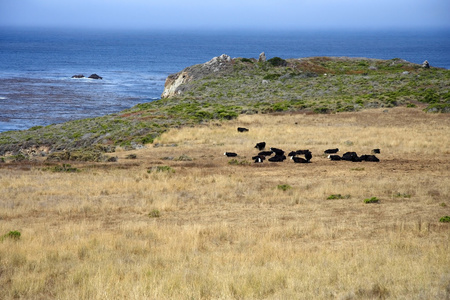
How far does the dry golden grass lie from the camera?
7992 millimetres

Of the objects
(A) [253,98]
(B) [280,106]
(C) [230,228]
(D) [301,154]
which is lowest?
(A) [253,98]

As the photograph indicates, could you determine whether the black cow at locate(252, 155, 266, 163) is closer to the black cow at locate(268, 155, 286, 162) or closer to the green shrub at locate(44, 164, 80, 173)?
the black cow at locate(268, 155, 286, 162)

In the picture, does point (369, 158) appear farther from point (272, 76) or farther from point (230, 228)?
point (272, 76)

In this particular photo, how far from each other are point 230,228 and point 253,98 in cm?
4213

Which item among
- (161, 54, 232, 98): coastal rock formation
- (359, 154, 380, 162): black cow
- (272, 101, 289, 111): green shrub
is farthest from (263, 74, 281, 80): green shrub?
(359, 154, 380, 162): black cow

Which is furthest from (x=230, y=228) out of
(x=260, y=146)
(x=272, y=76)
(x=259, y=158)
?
(x=272, y=76)

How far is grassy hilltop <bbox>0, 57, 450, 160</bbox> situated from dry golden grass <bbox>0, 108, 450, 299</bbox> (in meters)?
8.60

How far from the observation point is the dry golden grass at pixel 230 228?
799 centimetres

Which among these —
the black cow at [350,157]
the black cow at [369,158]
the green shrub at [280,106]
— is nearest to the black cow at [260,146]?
the black cow at [350,157]

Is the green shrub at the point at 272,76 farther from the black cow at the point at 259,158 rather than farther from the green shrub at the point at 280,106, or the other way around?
the black cow at the point at 259,158

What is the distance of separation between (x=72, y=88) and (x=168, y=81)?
22.7m

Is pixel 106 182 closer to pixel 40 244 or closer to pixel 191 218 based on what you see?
pixel 191 218

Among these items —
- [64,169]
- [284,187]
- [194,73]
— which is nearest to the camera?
[284,187]

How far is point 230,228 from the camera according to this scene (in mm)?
12562
